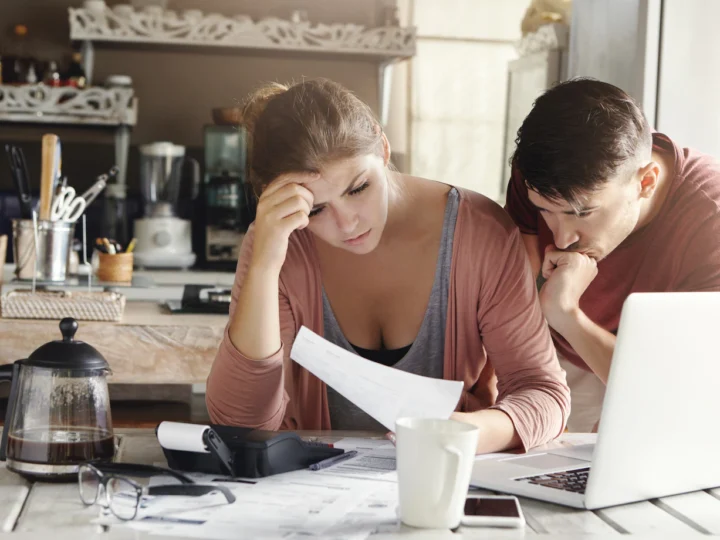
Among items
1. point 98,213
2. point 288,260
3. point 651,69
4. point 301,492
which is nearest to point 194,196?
point 98,213

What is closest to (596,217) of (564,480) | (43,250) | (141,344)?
(564,480)

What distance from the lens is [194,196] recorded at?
12.8 feet

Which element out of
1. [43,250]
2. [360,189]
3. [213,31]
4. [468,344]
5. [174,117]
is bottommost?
[43,250]

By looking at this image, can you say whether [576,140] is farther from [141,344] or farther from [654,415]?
[141,344]

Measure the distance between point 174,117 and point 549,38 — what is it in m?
1.65

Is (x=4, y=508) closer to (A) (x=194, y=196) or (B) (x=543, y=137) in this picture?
(B) (x=543, y=137)

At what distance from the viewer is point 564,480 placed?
1.03 metres

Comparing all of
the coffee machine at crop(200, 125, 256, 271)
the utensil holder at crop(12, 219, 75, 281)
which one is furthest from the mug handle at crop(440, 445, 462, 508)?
the coffee machine at crop(200, 125, 256, 271)

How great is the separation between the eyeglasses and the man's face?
70 centimetres

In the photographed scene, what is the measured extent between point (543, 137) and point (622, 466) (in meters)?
0.57

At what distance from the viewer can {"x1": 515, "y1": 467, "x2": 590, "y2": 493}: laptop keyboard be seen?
39.3 inches

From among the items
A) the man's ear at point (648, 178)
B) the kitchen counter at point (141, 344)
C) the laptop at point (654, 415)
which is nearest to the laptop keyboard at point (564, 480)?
the laptop at point (654, 415)

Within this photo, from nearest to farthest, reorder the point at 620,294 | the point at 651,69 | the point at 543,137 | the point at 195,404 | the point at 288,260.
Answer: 1. the point at 543,137
2. the point at 288,260
3. the point at 620,294
4. the point at 195,404
5. the point at 651,69

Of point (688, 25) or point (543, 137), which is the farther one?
point (688, 25)
